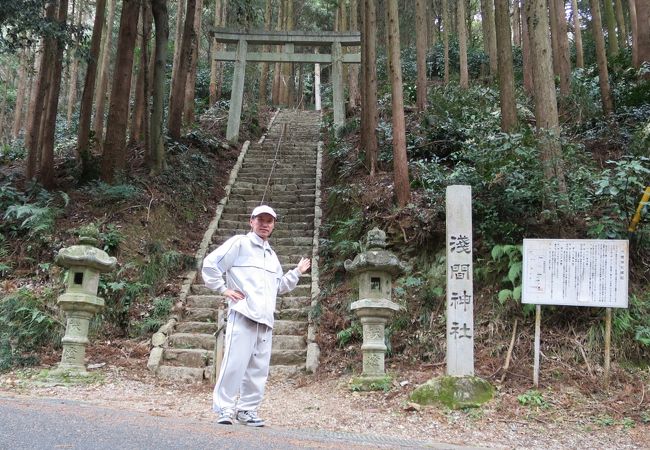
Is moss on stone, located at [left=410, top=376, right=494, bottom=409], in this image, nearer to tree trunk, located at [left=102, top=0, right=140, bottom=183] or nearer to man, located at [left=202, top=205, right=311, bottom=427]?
man, located at [left=202, top=205, right=311, bottom=427]

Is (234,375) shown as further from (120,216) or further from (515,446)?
(120,216)

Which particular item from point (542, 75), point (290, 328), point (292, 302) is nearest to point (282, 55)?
point (292, 302)

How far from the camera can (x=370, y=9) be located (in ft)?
34.2

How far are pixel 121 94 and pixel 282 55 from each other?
7467 millimetres

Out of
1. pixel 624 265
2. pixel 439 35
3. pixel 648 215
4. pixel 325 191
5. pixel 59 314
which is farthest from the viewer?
pixel 439 35

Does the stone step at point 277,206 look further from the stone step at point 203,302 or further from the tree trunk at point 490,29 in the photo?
the tree trunk at point 490,29

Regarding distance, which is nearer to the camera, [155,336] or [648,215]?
[648,215]

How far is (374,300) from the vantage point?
5715 millimetres

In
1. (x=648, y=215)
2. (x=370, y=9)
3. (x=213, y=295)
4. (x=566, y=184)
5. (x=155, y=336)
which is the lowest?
(x=155, y=336)

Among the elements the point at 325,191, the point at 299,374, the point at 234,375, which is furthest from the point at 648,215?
the point at 325,191

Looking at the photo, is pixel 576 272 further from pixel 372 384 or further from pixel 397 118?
pixel 397 118

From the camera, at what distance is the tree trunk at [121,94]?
30.6 ft

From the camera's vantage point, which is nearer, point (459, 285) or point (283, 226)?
point (459, 285)

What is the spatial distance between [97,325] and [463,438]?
16.6 ft
